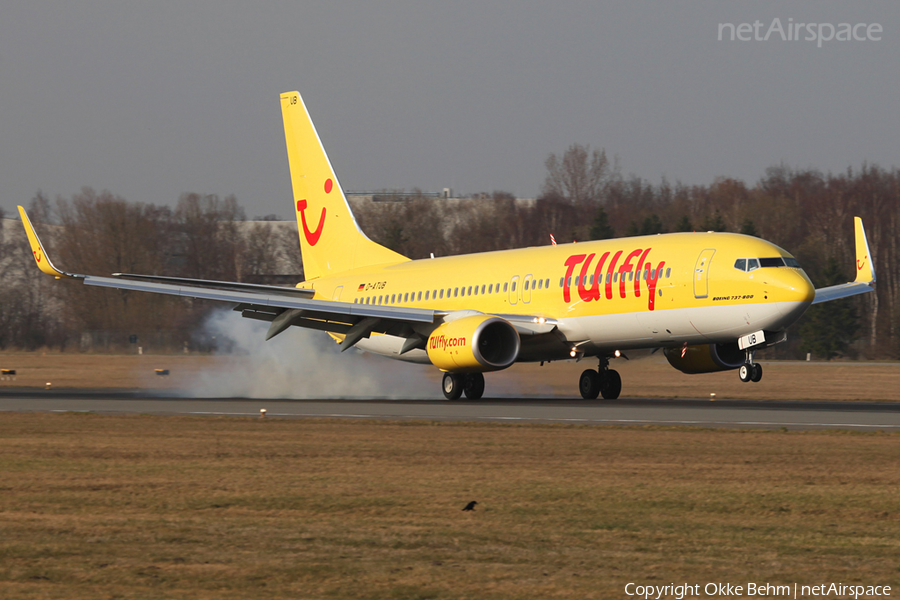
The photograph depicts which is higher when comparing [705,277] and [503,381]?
[705,277]

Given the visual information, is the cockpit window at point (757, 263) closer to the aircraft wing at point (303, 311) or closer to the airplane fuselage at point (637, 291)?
the airplane fuselage at point (637, 291)

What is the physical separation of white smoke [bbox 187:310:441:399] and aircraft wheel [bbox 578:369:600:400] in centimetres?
458

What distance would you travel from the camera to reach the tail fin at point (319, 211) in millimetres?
38375

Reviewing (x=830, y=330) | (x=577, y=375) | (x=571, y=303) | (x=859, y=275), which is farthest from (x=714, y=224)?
(x=571, y=303)

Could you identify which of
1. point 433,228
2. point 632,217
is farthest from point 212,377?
point 632,217

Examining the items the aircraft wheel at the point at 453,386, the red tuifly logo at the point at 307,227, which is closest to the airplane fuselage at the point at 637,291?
the aircraft wheel at the point at 453,386

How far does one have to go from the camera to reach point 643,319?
89.1ft

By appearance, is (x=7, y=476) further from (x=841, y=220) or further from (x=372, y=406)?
(x=841, y=220)

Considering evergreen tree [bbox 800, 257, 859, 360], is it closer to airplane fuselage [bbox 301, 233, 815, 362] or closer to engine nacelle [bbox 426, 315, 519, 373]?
airplane fuselage [bbox 301, 233, 815, 362]

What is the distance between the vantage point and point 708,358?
1170 inches

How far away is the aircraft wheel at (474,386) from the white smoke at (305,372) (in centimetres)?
239

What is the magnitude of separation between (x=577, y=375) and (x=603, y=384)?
2.00 meters

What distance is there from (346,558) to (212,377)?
30.5 meters

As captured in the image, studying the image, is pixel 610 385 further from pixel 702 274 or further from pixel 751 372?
pixel 751 372
